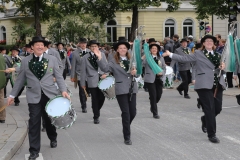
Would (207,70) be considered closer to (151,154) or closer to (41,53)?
(151,154)

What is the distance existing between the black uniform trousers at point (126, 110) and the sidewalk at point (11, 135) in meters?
1.94

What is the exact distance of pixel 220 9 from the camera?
29.9m

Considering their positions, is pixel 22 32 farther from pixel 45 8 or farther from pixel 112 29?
pixel 45 8

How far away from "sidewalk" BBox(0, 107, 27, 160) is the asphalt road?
0.48ft

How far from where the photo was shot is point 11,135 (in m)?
9.18

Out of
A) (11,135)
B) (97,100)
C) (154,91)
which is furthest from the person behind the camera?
(154,91)

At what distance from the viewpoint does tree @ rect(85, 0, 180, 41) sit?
30.7m

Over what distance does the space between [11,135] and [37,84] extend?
6.51ft

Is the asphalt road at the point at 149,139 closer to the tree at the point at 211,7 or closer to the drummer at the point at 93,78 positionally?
the drummer at the point at 93,78

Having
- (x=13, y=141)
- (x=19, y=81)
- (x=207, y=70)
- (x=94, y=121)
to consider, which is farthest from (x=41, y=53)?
(x=94, y=121)

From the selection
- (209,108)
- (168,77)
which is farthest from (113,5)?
(209,108)

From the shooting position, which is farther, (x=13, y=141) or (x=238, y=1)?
(x=238, y=1)

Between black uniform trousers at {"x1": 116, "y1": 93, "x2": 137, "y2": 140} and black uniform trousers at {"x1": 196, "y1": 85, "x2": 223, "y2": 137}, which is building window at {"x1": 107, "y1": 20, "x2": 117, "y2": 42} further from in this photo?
black uniform trousers at {"x1": 196, "y1": 85, "x2": 223, "y2": 137}

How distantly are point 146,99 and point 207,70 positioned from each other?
7.13 m
